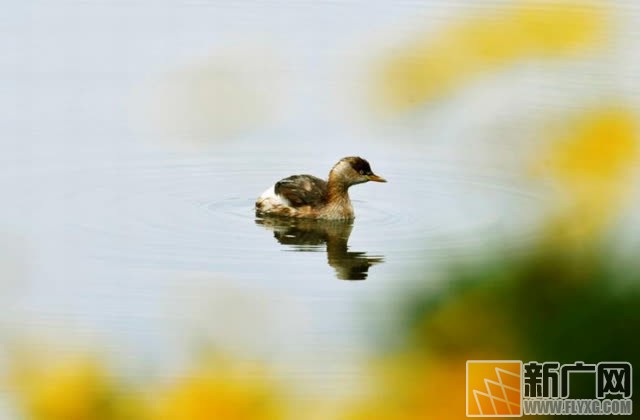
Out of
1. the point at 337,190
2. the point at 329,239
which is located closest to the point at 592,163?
the point at 329,239

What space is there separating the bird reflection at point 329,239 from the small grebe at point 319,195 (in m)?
0.08

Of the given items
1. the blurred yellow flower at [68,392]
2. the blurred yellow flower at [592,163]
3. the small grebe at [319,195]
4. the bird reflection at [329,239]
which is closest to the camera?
the blurred yellow flower at [68,392]

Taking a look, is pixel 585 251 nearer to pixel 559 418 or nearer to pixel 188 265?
pixel 559 418

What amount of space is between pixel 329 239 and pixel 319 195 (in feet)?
2.59

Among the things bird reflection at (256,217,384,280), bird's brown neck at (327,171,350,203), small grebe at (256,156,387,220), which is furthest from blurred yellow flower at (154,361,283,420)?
bird's brown neck at (327,171,350,203)

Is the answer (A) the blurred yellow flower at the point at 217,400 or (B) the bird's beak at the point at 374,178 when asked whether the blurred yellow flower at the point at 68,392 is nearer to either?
(A) the blurred yellow flower at the point at 217,400

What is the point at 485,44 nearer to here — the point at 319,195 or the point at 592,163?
the point at 592,163

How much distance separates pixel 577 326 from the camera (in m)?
2.54

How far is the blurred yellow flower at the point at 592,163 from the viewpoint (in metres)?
2.86

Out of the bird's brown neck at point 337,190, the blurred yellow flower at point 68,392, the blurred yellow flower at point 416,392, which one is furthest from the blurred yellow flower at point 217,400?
the bird's brown neck at point 337,190

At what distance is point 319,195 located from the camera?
10711 millimetres

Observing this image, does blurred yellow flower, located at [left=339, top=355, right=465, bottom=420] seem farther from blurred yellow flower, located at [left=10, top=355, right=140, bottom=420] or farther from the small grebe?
the small grebe

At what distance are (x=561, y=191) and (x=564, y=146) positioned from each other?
0.30 meters

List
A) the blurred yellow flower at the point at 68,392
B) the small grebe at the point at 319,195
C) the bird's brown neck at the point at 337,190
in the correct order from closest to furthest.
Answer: the blurred yellow flower at the point at 68,392 < the small grebe at the point at 319,195 < the bird's brown neck at the point at 337,190
